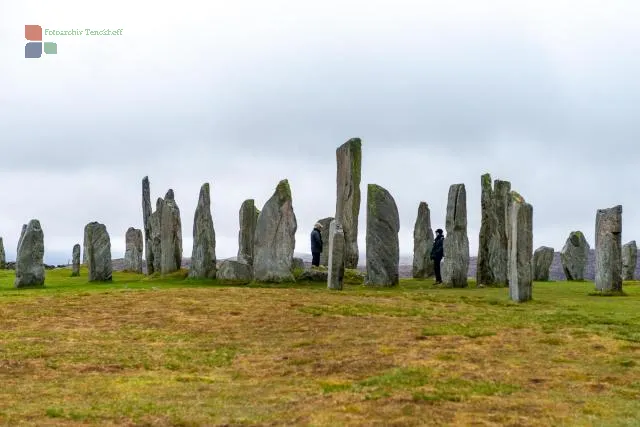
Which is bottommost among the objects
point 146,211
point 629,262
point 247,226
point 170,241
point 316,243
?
point 629,262

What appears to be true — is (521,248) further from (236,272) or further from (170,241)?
(170,241)

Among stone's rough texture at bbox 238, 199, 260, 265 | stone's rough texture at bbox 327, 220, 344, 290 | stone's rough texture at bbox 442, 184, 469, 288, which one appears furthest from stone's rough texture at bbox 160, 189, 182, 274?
stone's rough texture at bbox 442, 184, 469, 288

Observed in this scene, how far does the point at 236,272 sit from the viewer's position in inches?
1300

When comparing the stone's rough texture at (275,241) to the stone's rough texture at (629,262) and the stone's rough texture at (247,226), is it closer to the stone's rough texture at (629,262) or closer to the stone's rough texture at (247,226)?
the stone's rough texture at (247,226)

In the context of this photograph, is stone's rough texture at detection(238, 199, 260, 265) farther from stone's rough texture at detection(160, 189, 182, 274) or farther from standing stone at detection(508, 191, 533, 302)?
standing stone at detection(508, 191, 533, 302)

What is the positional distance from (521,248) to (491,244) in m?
8.58

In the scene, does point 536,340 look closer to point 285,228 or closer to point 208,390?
point 208,390

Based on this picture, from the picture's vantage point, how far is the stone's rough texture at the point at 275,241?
1249 inches

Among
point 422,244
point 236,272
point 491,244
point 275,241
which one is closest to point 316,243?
point 236,272

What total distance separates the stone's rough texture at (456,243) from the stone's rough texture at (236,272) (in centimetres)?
801

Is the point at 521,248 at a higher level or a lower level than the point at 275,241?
lower

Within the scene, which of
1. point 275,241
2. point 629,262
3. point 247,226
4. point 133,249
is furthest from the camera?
point 133,249

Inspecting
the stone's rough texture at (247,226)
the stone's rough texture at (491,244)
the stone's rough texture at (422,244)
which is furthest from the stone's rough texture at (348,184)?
the stone's rough texture at (422,244)

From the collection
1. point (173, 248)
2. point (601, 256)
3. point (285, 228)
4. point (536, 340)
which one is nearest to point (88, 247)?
point (173, 248)
